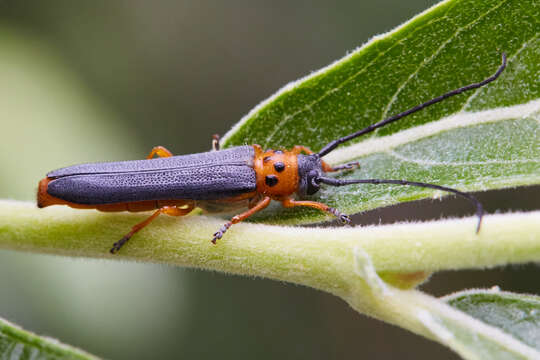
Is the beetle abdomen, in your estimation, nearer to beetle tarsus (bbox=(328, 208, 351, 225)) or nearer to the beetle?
the beetle

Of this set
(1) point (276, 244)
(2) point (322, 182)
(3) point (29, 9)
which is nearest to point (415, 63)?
(2) point (322, 182)

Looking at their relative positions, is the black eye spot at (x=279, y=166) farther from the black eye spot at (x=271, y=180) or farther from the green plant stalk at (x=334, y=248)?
the green plant stalk at (x=334, y=248)

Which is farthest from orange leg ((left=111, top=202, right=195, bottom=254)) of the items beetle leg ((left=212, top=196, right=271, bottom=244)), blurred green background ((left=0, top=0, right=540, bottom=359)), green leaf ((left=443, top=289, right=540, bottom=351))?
blurred green background ((left=0, top=0, right=540, bottom=359))

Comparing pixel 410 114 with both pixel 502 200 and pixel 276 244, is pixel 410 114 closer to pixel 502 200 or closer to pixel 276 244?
pixel 276 244

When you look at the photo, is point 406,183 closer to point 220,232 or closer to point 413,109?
point 413,109

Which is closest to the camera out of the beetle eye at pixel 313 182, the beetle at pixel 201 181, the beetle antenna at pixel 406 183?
the beetle antenna at pixel 406 183

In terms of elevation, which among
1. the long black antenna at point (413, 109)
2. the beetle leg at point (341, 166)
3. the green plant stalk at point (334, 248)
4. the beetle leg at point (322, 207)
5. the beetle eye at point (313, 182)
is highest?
the long black antenna at point (413, 109)

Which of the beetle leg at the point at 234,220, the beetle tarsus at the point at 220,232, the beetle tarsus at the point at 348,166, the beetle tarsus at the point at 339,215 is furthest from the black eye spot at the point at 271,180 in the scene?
the beetle tarsus at the point at 220,232

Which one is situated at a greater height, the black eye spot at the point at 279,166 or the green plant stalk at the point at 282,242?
the black eye spot at the point at 279,166
